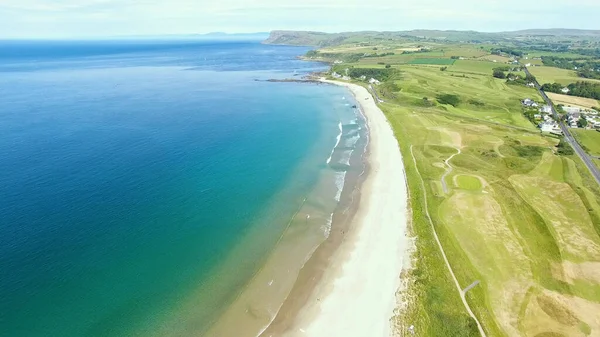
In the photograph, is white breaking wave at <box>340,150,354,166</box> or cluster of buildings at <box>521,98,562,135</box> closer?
white breaking wave at <box>340,150,354,166</box>

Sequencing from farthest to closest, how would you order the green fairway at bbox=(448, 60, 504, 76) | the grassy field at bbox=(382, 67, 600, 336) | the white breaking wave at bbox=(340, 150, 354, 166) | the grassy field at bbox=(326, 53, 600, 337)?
the green fairway at bbox=(448, 60, 504, 76)
the white breaking wave at bbox=(340, 150, 354, 166)
the grassy field at bbox=(382, 67, 600, 336)
the grassy field at bbox=(326, 53, 600, 337)

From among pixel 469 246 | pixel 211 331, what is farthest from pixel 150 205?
pixel 469 246

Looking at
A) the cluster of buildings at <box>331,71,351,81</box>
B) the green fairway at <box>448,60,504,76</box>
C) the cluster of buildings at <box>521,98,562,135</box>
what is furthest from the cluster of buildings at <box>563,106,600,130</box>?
the cluster of buildings at <box>331,71,351,81</box>

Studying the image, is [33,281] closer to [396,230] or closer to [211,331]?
[211,331]

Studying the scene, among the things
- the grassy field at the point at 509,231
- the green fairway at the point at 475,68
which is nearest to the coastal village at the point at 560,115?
the grassy field at the point at 509,231

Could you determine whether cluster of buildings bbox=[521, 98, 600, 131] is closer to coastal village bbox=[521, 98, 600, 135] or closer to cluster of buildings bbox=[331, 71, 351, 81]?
coastal village bbox=[521, 98, 600, 135]

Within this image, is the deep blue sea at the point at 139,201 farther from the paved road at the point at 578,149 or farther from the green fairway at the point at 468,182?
the paved road at the point at 578,149
